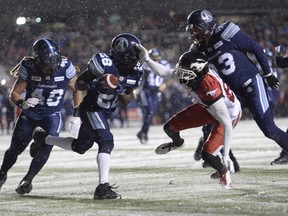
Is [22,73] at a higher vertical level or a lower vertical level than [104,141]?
higher

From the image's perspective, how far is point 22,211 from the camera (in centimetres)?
735

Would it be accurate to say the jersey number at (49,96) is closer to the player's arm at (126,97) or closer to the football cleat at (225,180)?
the player's arm at (126,97)

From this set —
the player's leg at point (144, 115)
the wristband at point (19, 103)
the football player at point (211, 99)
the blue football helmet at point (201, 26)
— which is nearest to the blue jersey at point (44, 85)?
the wristband at point (19, 103)

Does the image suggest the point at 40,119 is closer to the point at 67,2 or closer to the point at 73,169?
the point at 73,169

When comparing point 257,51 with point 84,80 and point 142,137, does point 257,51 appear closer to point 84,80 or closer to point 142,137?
point 84,80

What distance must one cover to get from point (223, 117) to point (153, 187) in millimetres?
1191

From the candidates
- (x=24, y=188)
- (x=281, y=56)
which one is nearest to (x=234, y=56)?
(x=281, y=56)

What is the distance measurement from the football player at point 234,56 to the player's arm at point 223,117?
99cm

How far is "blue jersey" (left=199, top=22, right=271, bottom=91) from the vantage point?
9.14m

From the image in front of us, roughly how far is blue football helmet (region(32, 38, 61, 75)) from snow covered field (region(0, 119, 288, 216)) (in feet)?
3.93

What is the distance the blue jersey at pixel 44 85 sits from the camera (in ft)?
28.9

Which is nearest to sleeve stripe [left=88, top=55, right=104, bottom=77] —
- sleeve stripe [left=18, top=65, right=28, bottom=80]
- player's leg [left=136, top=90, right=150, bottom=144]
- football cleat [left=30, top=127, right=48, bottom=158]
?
sleeve stripe [left=18, top=65, right=28, bottom=80]

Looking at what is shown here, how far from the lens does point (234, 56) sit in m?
9.16

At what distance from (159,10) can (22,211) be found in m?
14.6
